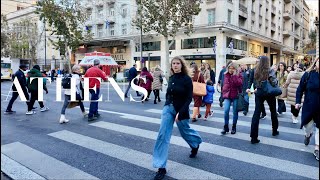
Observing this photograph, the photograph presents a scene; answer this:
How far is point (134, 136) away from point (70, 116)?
350 cm

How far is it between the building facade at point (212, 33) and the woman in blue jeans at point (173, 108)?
25.0m

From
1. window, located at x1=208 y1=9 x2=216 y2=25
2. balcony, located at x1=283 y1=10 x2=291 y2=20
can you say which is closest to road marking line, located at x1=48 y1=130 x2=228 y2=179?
window, located at x1=208 y1=9 x2=216 y2=25

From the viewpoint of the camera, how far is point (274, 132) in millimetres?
6449

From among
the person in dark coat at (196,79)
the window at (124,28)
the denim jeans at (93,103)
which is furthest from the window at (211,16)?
the denim jeans at (93,103)

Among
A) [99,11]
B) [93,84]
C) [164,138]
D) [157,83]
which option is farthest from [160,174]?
[99,11]

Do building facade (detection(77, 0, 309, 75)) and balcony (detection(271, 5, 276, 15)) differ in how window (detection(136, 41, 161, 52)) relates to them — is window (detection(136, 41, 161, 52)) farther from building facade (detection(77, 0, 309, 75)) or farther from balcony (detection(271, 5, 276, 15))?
balcony (detection(271, 5, 276, 15))

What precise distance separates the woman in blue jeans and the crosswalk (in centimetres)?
31

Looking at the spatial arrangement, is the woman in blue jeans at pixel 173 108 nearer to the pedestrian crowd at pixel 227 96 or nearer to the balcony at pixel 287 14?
the pedestrian crowd at pixel 227 96

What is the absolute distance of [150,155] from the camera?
5039 millimetres

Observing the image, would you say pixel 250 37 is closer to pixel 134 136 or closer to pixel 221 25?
pixel 221 25

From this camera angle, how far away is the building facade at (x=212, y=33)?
3091 cm

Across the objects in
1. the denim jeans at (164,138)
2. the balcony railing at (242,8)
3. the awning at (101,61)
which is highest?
the balcony railing at (242,8)

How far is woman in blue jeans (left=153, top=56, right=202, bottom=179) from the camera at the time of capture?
4094 mm

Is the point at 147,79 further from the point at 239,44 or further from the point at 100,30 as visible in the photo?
the point at 100,30
